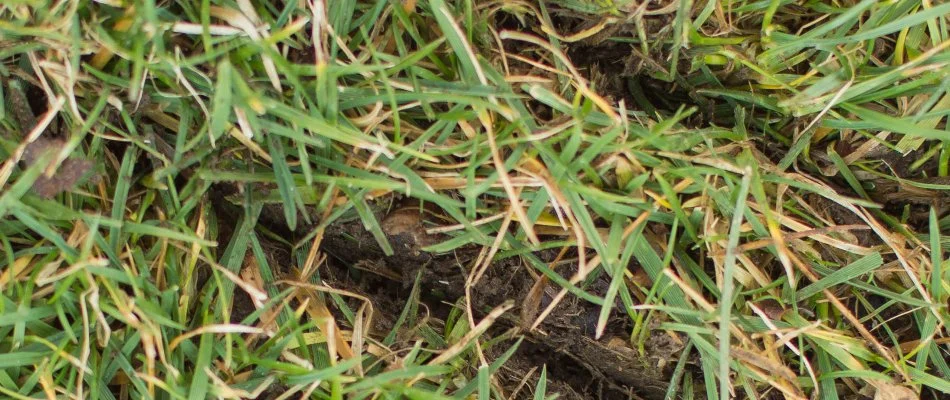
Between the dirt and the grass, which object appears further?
the dirt

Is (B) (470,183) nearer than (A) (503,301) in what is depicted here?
Yes

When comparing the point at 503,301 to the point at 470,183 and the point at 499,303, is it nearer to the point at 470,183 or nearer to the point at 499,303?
the point at 499,303

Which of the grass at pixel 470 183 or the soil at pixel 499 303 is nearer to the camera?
the grass at pixel 470 183

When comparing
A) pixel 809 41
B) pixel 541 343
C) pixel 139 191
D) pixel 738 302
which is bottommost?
pixel 541 343

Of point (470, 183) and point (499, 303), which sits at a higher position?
point (470, 183)

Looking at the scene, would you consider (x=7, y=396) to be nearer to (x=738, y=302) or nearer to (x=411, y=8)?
(x=411, y=8)

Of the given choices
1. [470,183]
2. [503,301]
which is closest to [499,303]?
[503,301]

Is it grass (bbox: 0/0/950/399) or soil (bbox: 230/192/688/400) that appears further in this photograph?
soil (bbox: 230/192/688/400)

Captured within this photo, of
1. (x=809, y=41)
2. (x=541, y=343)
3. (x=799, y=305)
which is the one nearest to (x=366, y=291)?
(x=541, y=343)
